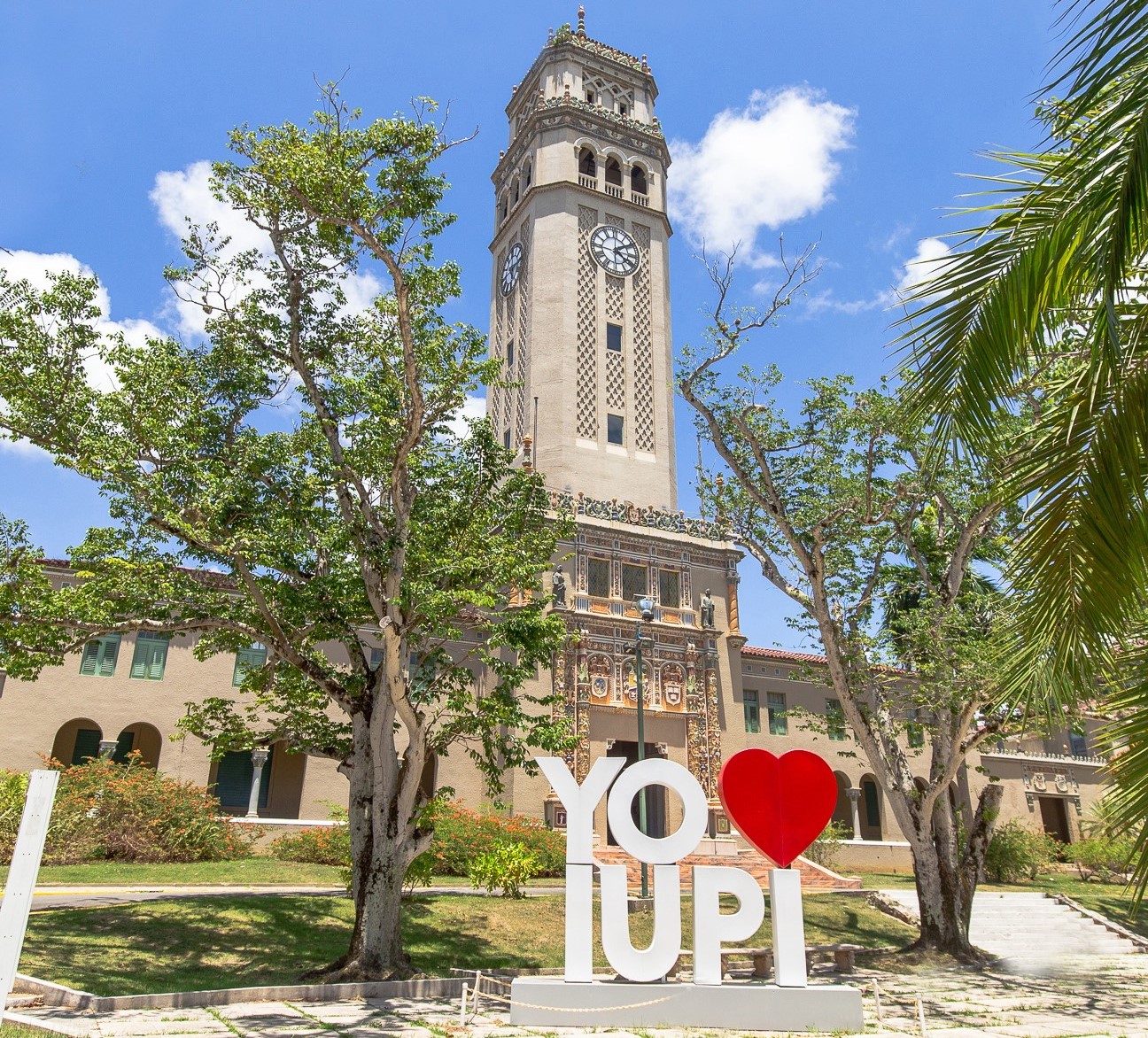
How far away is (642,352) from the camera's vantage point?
37.8 meters

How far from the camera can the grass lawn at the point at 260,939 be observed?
13016 millimetres

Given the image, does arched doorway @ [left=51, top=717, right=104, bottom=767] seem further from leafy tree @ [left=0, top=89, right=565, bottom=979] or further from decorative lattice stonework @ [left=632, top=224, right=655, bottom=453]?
decorative lattice stonework @ [left=632, top=224, right=655, bottom=453]

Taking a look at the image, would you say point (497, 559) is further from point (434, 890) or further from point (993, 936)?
point (993, 936)

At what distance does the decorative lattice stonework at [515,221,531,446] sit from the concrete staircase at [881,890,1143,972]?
68.0 feet

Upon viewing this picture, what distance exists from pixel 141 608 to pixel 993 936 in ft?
65.6

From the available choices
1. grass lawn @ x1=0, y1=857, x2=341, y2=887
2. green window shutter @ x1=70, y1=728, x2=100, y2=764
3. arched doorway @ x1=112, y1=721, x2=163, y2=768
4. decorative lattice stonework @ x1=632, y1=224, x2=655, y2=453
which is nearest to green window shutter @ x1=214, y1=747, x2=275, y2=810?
arched doorway @ x1=112, y1=721, x2=163, y2=768

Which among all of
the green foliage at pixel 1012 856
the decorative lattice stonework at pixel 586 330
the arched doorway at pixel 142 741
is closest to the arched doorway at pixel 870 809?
the green foliage at pixel 1012 856

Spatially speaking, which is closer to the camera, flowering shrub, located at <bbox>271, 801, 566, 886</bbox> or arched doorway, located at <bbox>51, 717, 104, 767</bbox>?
flowering shrub, located at <bbox>271, 801, 566, 886</bbox>

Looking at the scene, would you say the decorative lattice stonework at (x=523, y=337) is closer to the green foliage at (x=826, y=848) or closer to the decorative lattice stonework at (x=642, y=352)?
the decorative lattice stonework at (x=642, y=352)

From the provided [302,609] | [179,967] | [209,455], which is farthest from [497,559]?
[179,967]

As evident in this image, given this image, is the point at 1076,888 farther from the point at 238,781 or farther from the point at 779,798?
the point at 238,781

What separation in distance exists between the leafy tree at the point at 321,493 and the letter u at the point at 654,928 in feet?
14.3

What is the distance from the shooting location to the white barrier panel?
7137 millimetres

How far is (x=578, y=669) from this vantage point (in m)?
31.3
